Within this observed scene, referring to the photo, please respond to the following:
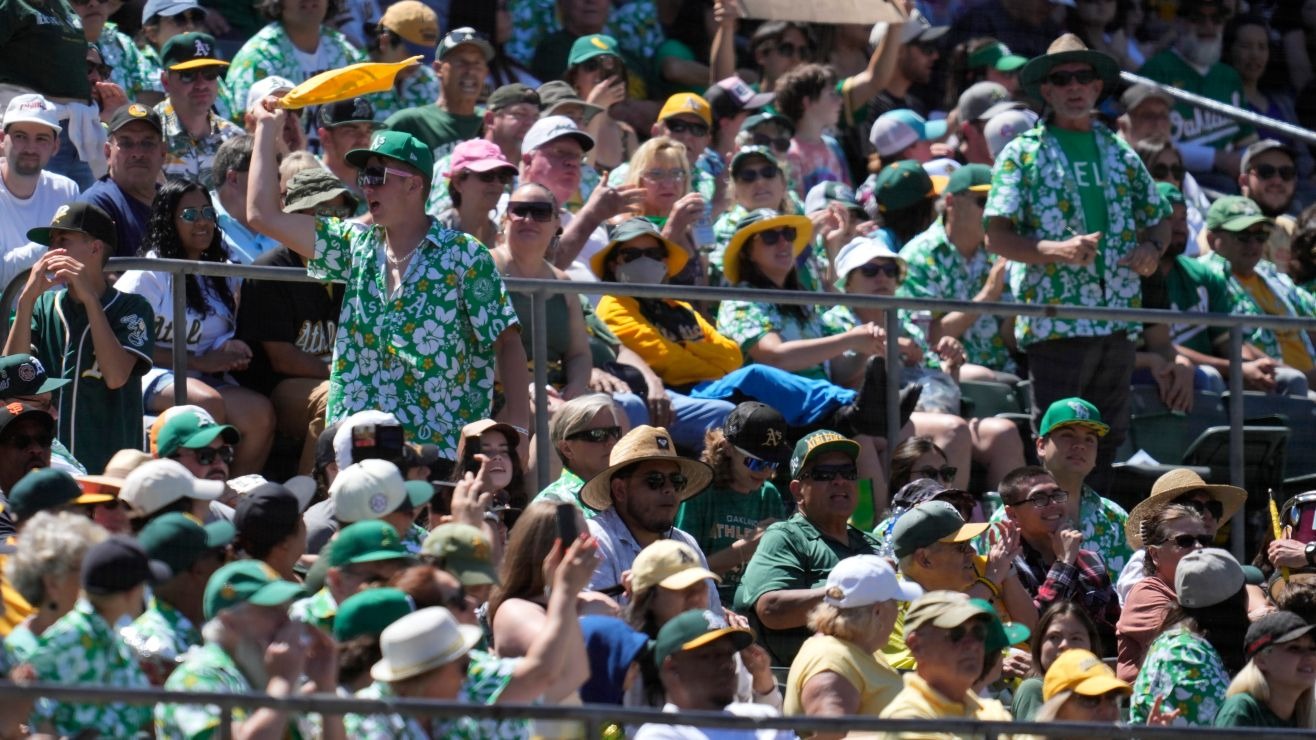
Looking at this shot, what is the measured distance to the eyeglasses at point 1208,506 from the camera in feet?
Result: 29.6

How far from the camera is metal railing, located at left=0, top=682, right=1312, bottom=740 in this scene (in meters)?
4.99

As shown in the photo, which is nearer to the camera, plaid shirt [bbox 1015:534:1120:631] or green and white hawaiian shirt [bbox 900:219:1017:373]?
plaid shirt [bbox 1015:534:1120:631]

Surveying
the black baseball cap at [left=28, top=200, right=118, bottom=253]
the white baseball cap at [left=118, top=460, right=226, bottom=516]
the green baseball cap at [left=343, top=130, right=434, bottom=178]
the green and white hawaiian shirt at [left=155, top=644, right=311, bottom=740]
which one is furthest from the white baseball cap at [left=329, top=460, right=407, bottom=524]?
the black baseball cap at [left=28, top=200, right=118, bottom=253]

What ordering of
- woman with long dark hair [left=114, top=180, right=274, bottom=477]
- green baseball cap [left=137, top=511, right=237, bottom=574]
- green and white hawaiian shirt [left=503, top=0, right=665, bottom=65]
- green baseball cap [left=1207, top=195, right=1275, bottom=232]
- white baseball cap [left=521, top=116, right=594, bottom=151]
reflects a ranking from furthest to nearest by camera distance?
green and white hawaiian shirt [left=503, top=0, right=665, bottom=65], green baseball cap [left=1207, top=195, right=1275, bottom=232], white baseball cap [left=521, top=116, right=594, bottom=151], woman with long dark hair [left=114, top=180, right=274, bottom=477], green baseball cap [left=137, top=511, right=237, bottom=574]

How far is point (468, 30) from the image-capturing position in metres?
11.9

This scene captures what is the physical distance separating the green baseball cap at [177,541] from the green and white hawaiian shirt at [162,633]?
0.11m

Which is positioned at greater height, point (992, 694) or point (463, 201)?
point (463, 201)

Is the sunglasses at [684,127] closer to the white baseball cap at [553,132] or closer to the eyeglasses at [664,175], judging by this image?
the eyeglasses at [664,175]

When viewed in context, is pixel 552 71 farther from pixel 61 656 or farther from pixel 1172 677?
pixel 61 656

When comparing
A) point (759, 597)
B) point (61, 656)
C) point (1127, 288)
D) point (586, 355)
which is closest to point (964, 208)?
point (1127, 288)

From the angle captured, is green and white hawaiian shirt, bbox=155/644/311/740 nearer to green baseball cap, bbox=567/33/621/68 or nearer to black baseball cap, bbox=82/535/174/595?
black baseball cap, bbox=82/535/174/595

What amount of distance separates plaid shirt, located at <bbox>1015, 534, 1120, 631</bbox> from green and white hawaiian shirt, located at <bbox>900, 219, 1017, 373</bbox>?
98.0 inches

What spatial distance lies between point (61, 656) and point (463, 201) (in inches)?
167

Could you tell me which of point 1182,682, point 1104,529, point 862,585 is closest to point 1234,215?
point 1104,529
